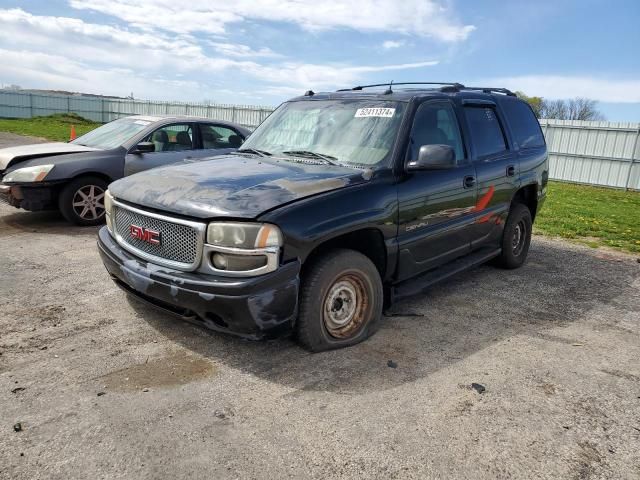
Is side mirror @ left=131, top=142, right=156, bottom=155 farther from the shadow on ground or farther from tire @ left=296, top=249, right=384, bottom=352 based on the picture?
tire @ left=296, top=249, right=384, bottom=352

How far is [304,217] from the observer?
3.24 metres

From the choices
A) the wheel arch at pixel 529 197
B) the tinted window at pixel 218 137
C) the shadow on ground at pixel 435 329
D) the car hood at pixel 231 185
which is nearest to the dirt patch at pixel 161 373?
the shadow on ground at pixel 435 329

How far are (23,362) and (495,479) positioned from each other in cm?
293

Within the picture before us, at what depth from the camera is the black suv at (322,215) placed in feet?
10.3

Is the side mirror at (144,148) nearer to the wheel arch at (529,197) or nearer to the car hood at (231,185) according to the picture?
the car hood at (231,185)

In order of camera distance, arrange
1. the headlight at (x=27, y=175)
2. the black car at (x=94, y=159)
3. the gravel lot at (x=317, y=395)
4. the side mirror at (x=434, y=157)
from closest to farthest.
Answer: the gravel lot at (x=317, y=395) → the side mirror at (x=434, y=157) → the headlight at (x=27, y=175) → the black car at (x=94, y=159)

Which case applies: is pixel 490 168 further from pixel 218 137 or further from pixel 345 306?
pixel 218 137

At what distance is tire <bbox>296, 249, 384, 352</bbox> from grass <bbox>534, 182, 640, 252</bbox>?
5.35m

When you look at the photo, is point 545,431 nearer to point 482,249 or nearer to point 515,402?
point 515,402

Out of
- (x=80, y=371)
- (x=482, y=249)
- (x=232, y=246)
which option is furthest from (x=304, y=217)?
(x=482, y=249)

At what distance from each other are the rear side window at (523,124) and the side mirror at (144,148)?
4.60m

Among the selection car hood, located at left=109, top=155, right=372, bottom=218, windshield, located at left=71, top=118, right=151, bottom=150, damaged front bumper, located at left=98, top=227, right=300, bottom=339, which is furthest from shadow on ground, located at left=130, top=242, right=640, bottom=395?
windshield, located at left=71, top=118, right=151, bottom=150

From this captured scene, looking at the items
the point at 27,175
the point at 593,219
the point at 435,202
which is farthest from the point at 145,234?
the point at 593,219

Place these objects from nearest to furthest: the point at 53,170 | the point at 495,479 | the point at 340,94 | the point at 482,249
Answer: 1. the point at 495,479
2. the point at 340,94
3. the point at 482,249
4. the point at 53,170
